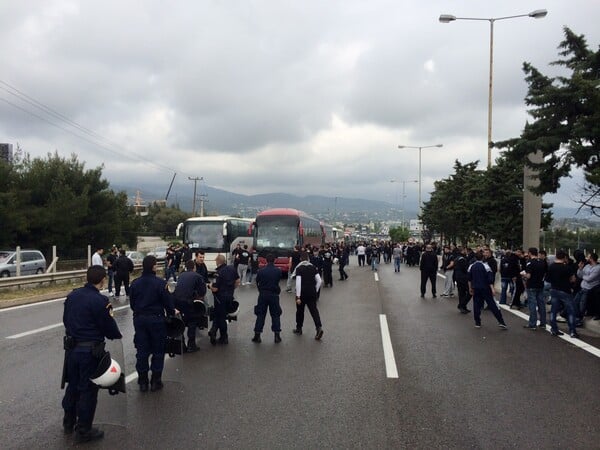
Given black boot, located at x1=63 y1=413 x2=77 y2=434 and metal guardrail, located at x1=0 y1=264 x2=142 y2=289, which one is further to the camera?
metal guardrail, located at x1=0 y1=264 x2=142 y2=289

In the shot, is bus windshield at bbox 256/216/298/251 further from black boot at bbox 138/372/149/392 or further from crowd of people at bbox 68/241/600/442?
black boot at bbox 138/372/149/392

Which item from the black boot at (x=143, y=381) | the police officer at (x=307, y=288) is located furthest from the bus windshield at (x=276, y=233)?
the black boot at (x=143, y=381)

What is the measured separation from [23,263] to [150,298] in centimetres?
2132

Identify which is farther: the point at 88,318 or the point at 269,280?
the point at 269,280

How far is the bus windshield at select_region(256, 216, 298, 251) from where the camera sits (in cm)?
2758

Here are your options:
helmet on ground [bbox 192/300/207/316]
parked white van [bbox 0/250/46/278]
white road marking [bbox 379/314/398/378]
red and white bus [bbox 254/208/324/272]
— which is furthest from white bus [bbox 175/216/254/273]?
helmet on ground [bbox 192/300/207/316]

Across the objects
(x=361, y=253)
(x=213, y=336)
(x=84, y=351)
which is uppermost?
(x=84, y=351)

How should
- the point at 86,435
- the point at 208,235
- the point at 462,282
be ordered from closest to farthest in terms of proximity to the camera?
the point at 86,435 < the point at 462,282 < the point at 208,235

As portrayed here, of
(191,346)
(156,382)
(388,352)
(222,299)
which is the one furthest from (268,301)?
(156,382)

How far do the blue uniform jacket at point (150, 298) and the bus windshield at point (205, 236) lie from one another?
2314 cm

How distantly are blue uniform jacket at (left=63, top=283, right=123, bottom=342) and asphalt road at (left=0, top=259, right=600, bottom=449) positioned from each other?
0.98 meters

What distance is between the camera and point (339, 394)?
6.59m

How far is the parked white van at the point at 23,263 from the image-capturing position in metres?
23.8

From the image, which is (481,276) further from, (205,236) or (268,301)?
(205,236)
